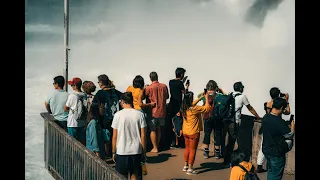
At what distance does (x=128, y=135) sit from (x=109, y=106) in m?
1.93

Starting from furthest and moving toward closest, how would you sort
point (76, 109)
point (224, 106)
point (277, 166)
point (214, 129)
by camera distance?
point (214, 129), point (224, 106), point (76, 109), point (277, 166)

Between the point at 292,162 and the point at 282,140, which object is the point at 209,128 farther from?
the point at 282,140

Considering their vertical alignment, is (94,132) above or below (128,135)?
below

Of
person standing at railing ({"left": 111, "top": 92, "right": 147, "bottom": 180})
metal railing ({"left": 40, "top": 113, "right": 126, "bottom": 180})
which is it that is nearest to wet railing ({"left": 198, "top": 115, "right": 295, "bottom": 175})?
person standing at railing ({"left": 111, "top": 92, "right": 147, "bottom": 180})

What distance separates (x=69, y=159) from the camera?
7992 millimetres

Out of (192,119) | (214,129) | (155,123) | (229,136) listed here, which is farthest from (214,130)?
(192,119)

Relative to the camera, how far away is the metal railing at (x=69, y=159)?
255 inches

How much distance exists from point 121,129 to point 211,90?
227 cm

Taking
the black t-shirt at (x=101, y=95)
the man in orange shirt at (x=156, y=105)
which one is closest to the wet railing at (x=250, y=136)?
the man in orange shirt at (x=156, y=105)

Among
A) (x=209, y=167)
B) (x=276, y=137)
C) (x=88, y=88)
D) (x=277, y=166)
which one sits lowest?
(x=209, y=167)

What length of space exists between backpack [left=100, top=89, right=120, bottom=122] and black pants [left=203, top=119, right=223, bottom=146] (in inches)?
76.0

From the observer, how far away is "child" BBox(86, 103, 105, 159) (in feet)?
26.6

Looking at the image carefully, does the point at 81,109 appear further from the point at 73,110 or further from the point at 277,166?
the point at 277,166
